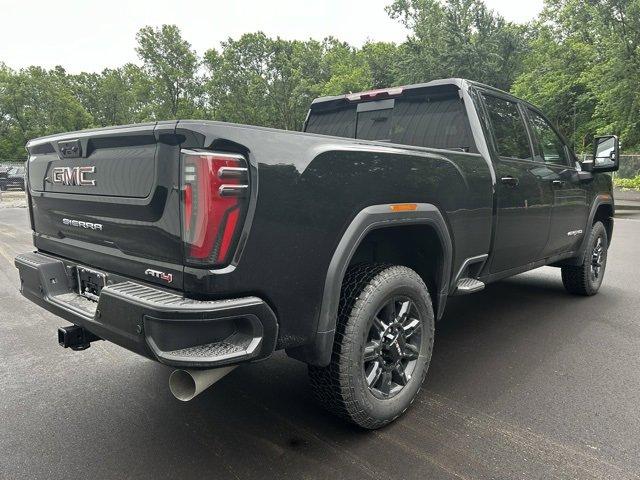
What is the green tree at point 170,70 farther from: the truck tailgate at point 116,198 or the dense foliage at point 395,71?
the truck tailgate at point 116,198

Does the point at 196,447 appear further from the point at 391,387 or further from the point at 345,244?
the point at 345,244

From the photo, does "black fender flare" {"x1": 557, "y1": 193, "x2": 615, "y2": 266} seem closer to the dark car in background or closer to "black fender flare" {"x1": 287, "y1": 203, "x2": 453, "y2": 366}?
"black fender flare" {"x1": 287, "y1": 203, "x2": 453, "y2": 366}

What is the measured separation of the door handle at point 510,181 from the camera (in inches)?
130

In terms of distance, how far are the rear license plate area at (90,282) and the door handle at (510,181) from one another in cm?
265

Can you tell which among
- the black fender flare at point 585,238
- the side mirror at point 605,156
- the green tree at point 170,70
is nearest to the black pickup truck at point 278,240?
the side mirror at point 605,156

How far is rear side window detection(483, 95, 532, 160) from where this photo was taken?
348cm

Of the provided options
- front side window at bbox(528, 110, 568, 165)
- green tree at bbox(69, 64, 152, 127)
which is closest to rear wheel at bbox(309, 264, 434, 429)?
front side window at bbox(528, 110, 568, 165)

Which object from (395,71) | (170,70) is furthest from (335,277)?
(170,70)

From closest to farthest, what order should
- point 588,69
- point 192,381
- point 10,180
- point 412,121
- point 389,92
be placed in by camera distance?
point 192,381, point 412,121, point 389,92, point 588,69, point 10,180

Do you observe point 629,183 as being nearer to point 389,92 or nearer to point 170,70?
point 389,92

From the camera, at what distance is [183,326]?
5.74 feet

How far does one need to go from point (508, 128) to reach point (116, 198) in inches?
117

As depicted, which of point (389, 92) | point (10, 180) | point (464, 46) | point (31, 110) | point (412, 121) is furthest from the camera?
point (31, 110)

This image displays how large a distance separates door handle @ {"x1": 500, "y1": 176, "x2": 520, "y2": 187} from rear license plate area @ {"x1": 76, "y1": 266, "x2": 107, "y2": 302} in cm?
265
